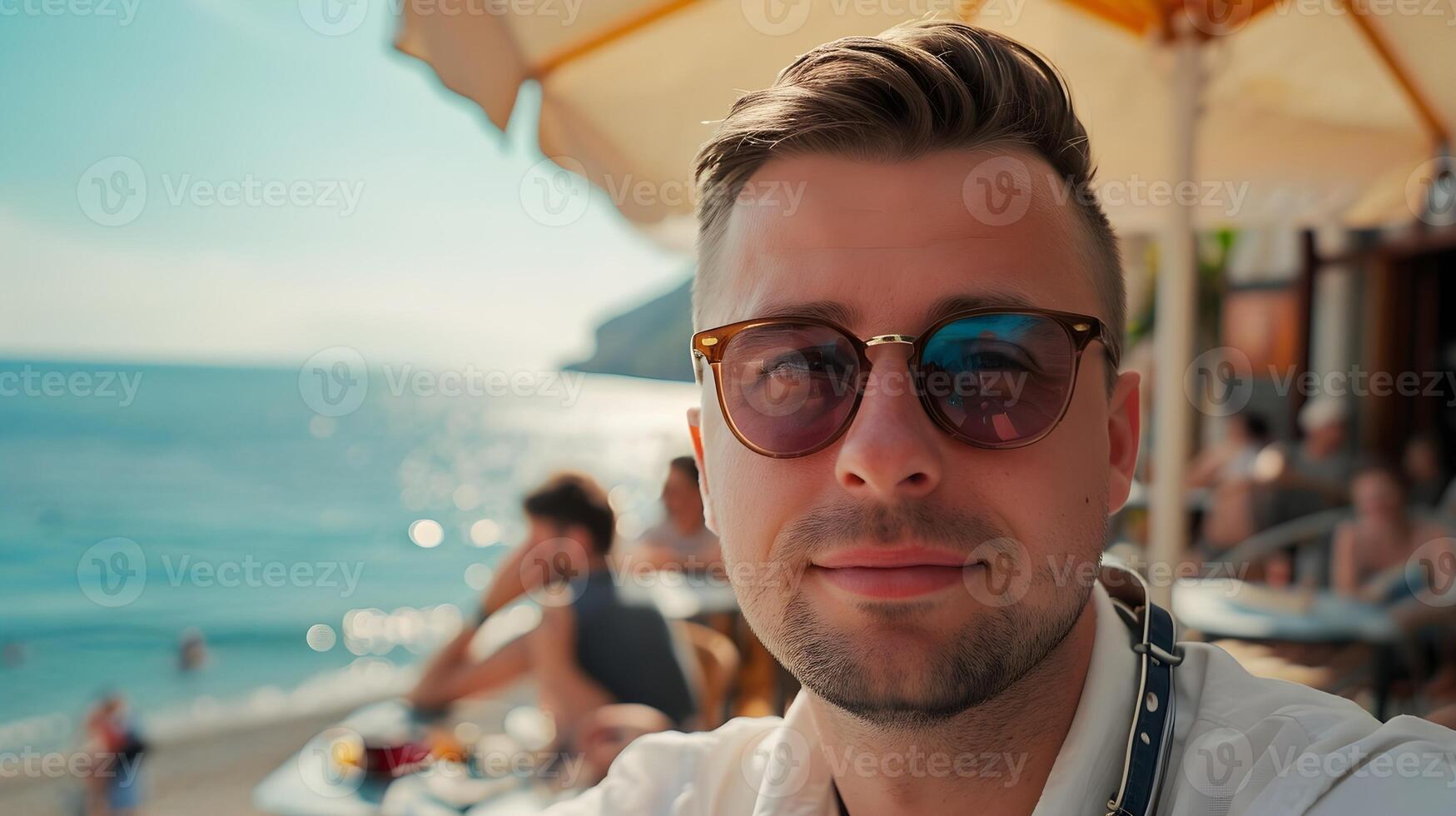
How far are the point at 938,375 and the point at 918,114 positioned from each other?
1.41ft

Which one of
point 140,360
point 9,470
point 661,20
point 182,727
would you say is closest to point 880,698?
point 661,20

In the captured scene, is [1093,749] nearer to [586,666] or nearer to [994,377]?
[994,377]

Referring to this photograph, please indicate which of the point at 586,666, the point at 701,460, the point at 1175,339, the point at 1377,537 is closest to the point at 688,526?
the point at 586,666

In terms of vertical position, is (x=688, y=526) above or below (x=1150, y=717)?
below

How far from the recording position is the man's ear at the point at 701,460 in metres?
1.51

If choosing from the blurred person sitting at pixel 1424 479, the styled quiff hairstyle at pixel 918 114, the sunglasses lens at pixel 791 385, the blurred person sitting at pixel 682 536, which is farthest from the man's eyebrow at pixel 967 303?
the blurred person sitting at pixel 1424 479

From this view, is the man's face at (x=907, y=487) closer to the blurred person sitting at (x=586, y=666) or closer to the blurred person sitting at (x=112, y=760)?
the blurred person sitting at (x=586, y=666)

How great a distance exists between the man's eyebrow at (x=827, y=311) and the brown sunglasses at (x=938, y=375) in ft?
0.04

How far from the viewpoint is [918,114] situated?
1.36 metres

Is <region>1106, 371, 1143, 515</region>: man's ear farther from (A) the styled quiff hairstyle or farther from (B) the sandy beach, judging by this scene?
(B) the sandy beach

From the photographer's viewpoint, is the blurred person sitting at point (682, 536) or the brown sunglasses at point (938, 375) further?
the blurred person sitting at point (682, 536)

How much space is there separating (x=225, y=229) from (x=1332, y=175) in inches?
1824

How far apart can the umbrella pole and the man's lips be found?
2.45 metres

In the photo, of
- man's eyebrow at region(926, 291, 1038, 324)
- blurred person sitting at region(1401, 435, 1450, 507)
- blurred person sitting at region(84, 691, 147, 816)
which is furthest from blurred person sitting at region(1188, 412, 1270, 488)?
blurred person sitting at region(84, 691, 147, 816)
